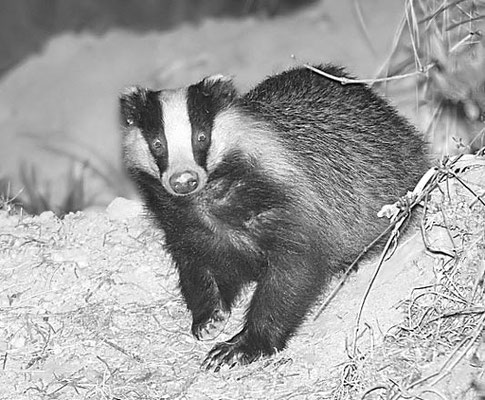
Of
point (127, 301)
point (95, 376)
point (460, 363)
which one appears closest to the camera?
point (460, 363)

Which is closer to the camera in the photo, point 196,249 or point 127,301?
point 196,249

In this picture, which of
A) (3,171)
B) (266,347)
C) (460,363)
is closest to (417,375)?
(460,363)

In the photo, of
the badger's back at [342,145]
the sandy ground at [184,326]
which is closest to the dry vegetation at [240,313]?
the sandy ground at [184,326]

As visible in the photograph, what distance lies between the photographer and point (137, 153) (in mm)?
3863

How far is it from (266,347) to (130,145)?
2.98ft

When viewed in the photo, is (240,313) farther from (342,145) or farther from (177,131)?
(177,131)

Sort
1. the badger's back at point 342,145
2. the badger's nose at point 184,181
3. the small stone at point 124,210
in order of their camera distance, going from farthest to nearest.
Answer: the small stone at point 124,210, the badger's back at point 342,145, the badger's nose at point 184,181

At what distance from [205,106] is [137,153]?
34 centimetres

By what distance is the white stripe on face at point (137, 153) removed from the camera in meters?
3.80

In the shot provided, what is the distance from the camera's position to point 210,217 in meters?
3.86

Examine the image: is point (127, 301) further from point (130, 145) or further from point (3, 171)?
point (3, 171)

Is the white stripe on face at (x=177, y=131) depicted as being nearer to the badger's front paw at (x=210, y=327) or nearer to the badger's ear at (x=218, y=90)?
the badger's ear at (x=218, y=90)

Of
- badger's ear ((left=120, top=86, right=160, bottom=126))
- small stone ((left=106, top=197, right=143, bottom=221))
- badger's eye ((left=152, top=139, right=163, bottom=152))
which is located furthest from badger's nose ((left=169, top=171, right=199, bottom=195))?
small stone ((left=106, top=197, right=143, bottom=221))

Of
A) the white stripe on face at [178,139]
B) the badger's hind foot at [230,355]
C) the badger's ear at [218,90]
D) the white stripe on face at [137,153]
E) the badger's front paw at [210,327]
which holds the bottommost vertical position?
the badger's front paw at [210,327]
